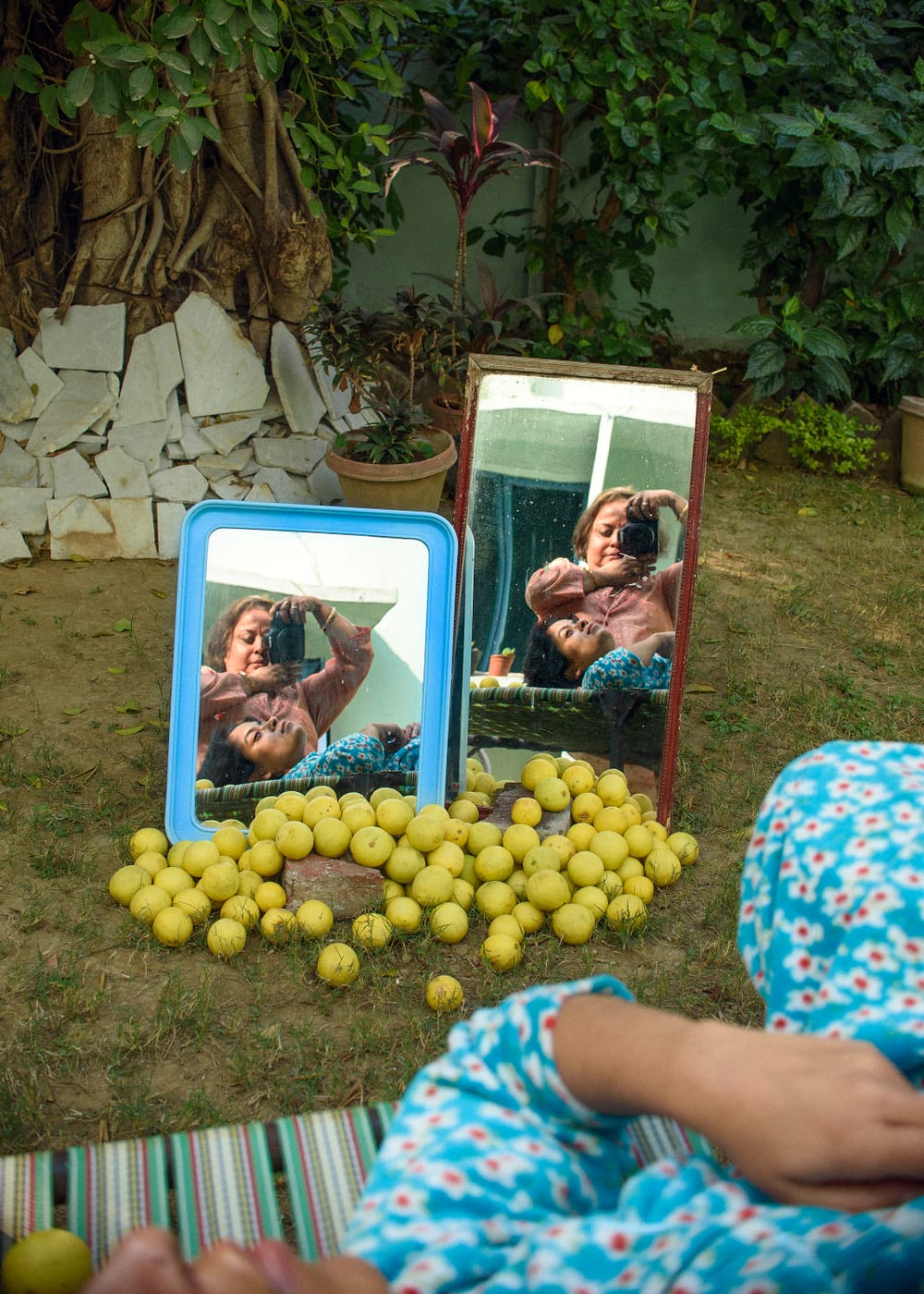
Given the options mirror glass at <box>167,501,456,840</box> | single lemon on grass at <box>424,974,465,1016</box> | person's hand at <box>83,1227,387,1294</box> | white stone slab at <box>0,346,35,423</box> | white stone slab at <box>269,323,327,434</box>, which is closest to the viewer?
person's hand at <box>83,1227,387,1294</box>

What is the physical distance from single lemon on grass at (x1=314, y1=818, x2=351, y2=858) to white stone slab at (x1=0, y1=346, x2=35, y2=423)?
2.92 meters

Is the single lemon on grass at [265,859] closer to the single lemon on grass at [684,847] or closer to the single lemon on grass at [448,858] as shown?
the single lemon on grass at [448,858]

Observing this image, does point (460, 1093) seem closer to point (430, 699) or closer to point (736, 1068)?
point (736, 1068)

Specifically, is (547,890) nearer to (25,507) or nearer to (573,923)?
(573,923)

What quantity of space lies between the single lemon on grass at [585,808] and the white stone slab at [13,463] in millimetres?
3054

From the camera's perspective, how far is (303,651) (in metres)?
2.94

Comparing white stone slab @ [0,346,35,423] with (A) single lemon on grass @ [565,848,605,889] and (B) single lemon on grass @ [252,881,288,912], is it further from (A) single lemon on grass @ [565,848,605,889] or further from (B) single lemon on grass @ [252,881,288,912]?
(A) single lemon on grass @ [565,848,605,889]

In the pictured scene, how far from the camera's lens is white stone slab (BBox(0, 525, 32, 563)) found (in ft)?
15.3

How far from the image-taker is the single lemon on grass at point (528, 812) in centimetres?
291

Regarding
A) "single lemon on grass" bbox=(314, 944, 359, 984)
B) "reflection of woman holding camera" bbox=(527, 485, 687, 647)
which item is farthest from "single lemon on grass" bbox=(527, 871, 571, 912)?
"reflection of woman holding camera" bbox=(527, 485, 687, 647)

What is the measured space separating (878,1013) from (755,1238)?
252 millimetres

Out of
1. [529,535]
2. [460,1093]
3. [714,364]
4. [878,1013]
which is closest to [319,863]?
[529,535]

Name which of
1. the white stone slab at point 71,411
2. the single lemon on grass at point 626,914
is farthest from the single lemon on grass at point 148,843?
the white stone slab at point 71,411

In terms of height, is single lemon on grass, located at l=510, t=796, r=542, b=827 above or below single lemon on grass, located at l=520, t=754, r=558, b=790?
below
